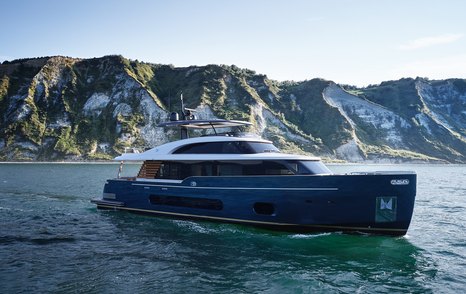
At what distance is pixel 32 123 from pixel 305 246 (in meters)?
113

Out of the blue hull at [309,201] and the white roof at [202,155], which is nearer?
the blue hull at [309,201]

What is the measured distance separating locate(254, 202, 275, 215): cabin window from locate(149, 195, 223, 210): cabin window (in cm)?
170

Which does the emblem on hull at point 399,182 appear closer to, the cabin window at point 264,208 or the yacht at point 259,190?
the yacht at point 259,190

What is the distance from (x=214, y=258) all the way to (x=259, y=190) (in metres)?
3.98

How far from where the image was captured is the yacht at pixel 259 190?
1350cm

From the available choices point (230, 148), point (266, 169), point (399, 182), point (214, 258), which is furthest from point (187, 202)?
point (399, 182)

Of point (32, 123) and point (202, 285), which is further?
point (32, 123)

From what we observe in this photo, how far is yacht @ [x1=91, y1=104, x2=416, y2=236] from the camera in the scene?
13.5 m

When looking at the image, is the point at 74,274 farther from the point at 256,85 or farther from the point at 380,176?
the point at 256,85

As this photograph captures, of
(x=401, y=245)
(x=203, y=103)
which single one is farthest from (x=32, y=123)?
(x=401, y=245)

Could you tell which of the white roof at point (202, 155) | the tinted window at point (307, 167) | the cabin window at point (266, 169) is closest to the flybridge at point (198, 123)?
the white roof at point (202, 155)

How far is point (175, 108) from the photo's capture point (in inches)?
4707

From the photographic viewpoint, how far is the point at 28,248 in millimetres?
12820

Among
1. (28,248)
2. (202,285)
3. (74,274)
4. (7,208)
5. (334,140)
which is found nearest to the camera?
(202,285)
